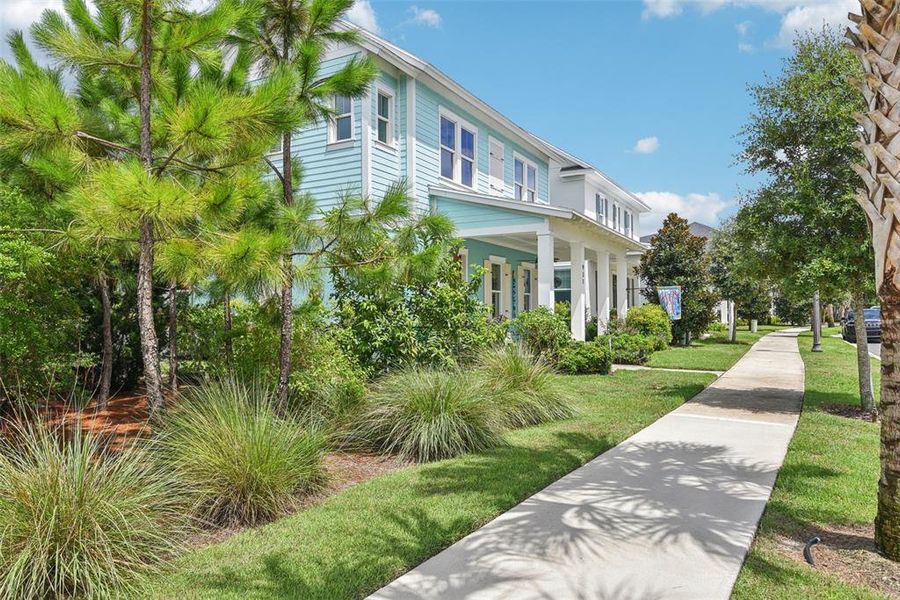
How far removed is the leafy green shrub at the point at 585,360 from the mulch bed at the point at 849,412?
4.92 m

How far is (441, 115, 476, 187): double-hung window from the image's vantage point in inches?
613

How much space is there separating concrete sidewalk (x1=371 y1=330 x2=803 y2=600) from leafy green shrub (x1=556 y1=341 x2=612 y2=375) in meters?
6.30

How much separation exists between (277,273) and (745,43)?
360 inches

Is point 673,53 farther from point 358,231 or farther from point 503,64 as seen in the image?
point 358,231

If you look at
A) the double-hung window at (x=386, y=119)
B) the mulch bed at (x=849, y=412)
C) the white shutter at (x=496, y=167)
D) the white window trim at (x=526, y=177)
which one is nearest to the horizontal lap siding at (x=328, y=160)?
the double-hung window at (x=386, y=119)

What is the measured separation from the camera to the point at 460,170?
52.6ft

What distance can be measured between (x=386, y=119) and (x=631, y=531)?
11.5m

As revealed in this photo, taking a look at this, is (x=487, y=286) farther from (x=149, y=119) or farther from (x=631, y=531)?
(x=631, y=531)

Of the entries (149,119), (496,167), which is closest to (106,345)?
(149,119)

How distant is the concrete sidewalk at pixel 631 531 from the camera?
3.50 m

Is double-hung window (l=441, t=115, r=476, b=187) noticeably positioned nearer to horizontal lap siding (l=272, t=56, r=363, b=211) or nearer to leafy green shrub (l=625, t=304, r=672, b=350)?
horizontal lap siding (l=272, t=56, r=363, b=211)

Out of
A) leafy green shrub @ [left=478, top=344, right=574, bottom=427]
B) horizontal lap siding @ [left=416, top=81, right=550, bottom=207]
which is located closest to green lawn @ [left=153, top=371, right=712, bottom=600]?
leafy green shrub @ [left=478, top=344, right=574, bottom=427]

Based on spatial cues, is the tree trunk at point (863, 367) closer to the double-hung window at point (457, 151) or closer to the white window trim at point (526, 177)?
the double-hung window at point (457, 151)

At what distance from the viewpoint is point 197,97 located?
4.41 m
